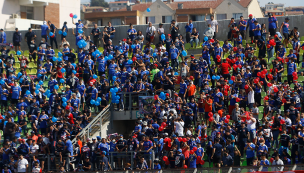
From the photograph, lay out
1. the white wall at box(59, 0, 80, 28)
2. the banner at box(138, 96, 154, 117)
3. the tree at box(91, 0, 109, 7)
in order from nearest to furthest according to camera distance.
Answer: the banner at box(138, 96, 154, 117)
the white wall at box(59, 0, 80, 28)
the tree at box(91, 0, 109, 7)

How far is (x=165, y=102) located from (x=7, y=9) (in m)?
19.4

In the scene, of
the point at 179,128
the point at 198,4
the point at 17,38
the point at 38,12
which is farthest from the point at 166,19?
the point at 179,128

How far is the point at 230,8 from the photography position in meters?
54.8

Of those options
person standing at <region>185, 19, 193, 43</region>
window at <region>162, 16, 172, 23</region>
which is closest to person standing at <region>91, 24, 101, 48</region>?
person standing at <region>185, 19, 193, 43</region>

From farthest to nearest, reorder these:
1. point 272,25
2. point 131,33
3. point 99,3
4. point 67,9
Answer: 1. point 99,3
2. point 67,9
3. point 131,33
4. point 272,25

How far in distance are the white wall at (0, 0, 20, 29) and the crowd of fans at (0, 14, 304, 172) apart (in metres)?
10.3

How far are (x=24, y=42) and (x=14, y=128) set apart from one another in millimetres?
9527

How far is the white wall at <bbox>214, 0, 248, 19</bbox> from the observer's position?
5391cm

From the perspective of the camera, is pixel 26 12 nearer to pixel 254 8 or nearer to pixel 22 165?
pixel 22 165

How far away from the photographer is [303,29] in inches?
893

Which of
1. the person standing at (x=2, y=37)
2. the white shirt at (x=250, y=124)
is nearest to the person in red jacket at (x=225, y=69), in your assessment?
the white shirt at (x=250, y=124)

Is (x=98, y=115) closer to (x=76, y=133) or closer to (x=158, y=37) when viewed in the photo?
(x=76, y=133)

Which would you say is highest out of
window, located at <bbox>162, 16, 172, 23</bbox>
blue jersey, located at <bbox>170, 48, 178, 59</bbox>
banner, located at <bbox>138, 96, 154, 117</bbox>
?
window, located at <bbox>162, 16, 172, 23</bbox>

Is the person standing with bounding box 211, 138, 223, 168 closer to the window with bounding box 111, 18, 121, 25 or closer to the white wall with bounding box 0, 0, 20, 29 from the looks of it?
the white wall with bounding box 0, 0, 20, 29
